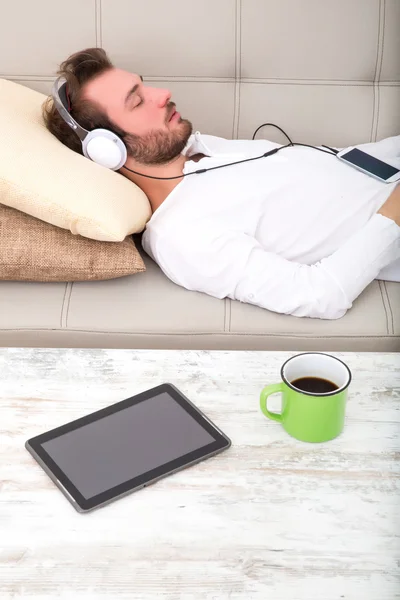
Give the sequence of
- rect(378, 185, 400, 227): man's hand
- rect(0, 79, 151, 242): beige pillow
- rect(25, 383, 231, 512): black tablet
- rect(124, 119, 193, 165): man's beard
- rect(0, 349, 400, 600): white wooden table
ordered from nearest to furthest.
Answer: rect(0, 349, 400, 600): white wooden table < rect(25, 383, 231, 512): black tablet < rect(0, 79, 151, 242): beige pillow < rect(378, 185, 400, 227): man's hand < rect(124, 119, 193, 165): man's beard

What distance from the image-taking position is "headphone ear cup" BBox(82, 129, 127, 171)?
152cm

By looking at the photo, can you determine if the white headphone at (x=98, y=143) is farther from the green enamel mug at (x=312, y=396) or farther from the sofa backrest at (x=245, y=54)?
the green enamel mug at (x=312, y=396)

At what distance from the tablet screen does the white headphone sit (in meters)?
0.65

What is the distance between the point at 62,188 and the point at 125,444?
0.60 metres

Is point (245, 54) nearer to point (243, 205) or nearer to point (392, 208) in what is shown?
point (243, 205)

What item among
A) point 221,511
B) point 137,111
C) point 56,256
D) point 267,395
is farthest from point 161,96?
point 221,511

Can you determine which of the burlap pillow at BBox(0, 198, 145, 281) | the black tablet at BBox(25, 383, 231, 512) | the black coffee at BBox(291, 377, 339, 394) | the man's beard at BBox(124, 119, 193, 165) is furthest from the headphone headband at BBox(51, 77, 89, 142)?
the black coffee at BBox(291, 377, 339, 394)

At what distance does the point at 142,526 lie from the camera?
35.3 inches

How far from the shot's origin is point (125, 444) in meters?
1.00

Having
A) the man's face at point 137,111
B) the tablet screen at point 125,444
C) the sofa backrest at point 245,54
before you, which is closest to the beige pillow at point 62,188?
the man's face at point 137,111

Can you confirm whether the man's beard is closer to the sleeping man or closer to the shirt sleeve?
the sleeping man

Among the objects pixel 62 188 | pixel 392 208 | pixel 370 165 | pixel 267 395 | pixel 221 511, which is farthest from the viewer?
pixel 370 165

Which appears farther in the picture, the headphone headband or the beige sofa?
the beige sofa

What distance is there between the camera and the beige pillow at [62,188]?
1.39 metres
